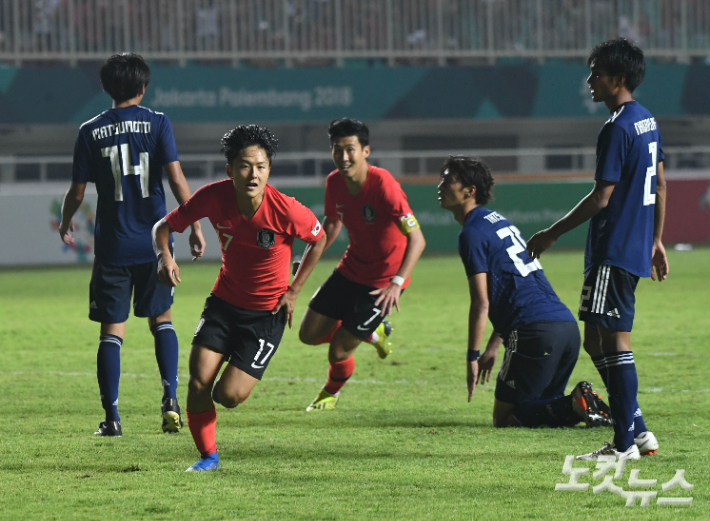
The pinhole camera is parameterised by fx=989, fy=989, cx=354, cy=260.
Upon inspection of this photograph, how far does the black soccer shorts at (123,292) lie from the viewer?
5.44 metres

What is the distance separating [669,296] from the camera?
12.4m

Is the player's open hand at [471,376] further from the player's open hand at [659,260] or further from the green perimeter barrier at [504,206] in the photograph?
the green perimeter barrier at [504,206]

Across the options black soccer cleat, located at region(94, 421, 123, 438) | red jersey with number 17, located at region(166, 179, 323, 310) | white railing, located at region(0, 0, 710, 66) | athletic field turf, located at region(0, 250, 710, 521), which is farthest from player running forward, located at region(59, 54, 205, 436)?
white railing, located at region(0, 0, 710, 66)

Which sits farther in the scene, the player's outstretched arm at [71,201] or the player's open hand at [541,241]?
the player's outstretched arm at [71,201]

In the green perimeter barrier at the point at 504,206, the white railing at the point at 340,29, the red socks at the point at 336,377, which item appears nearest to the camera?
the red socks at the point at 336,377

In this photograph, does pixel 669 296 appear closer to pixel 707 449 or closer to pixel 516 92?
pixel 707 449

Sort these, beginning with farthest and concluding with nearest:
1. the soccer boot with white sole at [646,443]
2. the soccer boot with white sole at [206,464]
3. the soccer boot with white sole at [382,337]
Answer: the soccer boot with white sole at [382,337] → the soccer boot with white sole at [646,443] → the soccer boot with white sole at [206,464]

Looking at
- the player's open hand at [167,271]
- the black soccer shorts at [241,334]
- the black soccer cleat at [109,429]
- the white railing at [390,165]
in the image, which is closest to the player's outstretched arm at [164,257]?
the player's open hand at [167,271]

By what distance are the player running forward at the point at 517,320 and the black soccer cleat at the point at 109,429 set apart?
202cm

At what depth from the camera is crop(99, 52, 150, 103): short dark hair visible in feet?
17.5

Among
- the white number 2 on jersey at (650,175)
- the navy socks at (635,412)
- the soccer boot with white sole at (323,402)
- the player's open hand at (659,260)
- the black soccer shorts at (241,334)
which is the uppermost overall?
the white number 2 on jersey at (650,175)

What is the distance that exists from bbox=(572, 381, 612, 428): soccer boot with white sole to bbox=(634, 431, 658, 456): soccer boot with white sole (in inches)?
25.5

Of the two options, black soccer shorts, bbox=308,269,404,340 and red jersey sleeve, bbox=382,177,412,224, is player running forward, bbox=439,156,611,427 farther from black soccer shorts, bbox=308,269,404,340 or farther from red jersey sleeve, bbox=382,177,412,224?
black soccer shorts, bbox=308,269,404,340

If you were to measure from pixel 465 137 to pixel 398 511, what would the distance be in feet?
74.9
